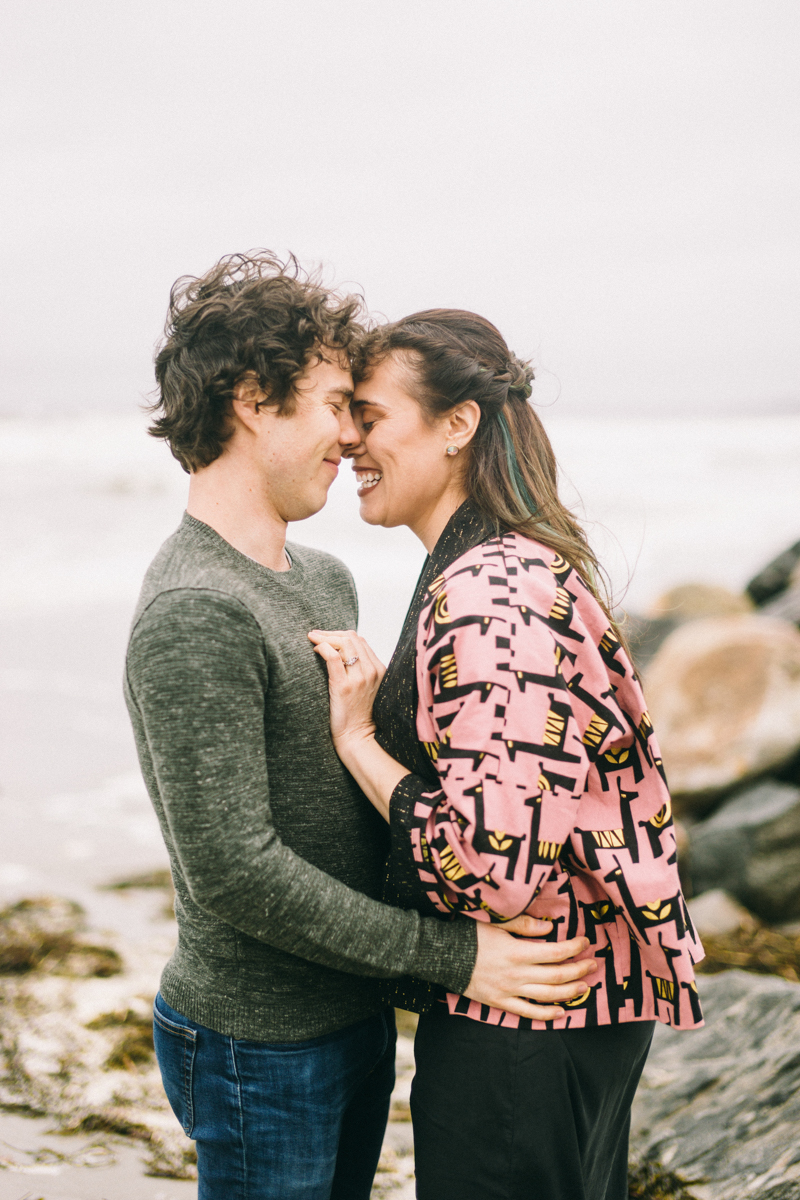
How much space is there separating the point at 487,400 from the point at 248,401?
599 millimetres

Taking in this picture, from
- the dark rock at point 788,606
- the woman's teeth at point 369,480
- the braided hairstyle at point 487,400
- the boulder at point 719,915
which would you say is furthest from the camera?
the dark rock at point 788,606

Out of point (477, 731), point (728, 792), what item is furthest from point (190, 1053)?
point (728, 792)

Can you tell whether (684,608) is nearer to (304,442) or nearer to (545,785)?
(304,442)

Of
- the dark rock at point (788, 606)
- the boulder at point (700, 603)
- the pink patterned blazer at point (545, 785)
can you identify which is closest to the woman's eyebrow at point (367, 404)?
the pink patterned blazer at point (545, 785)

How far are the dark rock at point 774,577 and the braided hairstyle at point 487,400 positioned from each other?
6.85 meters

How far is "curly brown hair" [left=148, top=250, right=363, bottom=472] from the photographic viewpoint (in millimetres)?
1861

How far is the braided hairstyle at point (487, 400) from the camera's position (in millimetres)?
2066

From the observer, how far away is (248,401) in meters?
1.89

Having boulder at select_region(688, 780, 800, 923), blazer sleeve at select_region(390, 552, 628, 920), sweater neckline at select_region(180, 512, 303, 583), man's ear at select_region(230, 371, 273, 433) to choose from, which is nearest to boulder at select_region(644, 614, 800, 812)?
boulder at select_region(688, 780, 800, 923)

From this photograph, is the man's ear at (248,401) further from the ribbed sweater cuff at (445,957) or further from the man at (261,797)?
the ribbed sweater cuff at (445,957)

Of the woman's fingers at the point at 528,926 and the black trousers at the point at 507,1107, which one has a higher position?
the woman's fingers at the point at 528,926

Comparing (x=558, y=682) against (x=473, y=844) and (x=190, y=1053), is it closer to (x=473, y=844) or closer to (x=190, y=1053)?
(x=473, y=844)

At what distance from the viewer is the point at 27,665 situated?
37.3ft

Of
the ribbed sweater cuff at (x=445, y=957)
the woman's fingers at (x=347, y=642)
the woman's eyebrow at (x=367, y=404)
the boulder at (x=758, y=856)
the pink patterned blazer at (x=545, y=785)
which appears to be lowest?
the boulder at (x=758, y=856)
